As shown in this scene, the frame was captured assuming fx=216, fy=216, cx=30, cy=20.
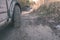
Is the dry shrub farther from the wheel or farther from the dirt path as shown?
the wheel

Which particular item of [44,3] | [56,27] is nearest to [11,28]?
[56,27]

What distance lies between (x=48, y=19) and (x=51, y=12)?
0.75 m

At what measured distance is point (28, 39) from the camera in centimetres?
662

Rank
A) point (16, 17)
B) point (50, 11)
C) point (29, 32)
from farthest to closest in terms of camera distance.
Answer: point (50, 11), point (16, 17), point (29, 32)

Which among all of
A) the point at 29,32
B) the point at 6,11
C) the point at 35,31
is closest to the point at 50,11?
the point at 35,31

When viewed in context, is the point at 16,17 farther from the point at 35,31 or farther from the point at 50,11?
the point at 50,11

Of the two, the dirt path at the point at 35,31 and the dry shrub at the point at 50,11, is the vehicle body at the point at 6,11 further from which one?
the dry shrub at the point at 50,11

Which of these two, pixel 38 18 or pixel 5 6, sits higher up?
pixel 5 6

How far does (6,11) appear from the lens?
7.03 meters

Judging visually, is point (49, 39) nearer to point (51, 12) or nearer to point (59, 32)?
point (59, 32)

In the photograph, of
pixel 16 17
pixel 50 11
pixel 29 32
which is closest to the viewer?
pixel 29 32

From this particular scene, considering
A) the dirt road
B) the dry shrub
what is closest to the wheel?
the dirt road

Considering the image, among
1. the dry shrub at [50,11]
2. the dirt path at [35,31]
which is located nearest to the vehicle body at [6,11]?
the dirt path at [35,31]

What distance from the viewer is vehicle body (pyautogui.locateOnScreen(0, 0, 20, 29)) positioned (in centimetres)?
663
